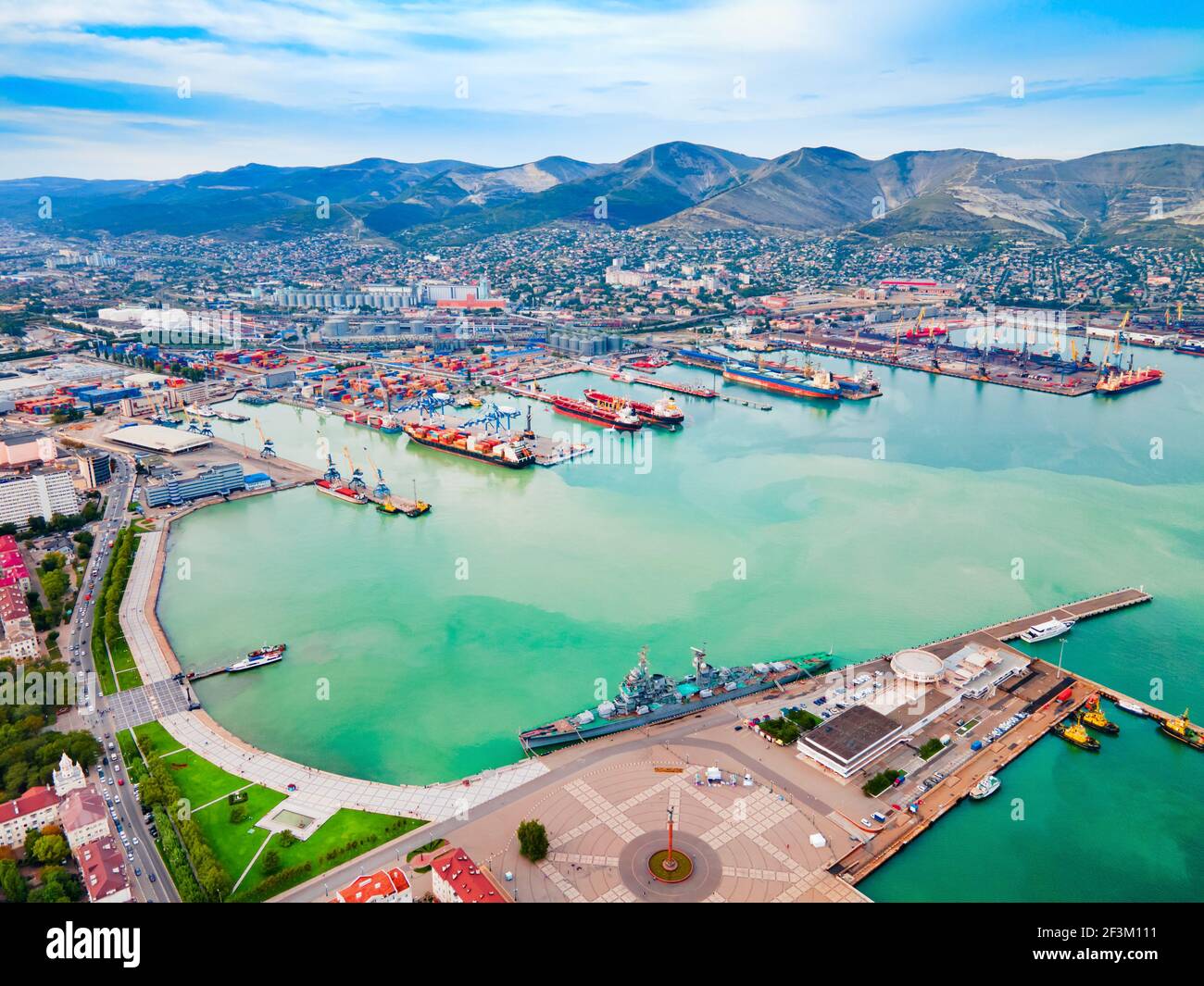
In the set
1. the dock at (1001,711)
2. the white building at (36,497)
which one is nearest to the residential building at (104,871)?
the dock at (1001,711)

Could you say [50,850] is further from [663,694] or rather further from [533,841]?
[663,694]

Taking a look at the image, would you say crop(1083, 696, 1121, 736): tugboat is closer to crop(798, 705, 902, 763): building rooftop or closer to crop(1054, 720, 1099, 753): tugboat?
crop(1054, 720, 1099, 753): tugboat

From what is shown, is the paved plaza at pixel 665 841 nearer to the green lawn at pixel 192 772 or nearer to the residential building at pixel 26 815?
the green lawn at pixel 192 772

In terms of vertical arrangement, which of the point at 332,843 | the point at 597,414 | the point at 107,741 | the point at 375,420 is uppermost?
the point at 597,414

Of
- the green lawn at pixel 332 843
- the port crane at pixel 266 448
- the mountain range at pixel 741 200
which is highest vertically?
the mountain range at pixel 741 200

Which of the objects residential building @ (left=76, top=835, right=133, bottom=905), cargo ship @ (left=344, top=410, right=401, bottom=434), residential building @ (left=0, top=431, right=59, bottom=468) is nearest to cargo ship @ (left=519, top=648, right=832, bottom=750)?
residential building @ (left=76, top=835, right=133, bottom=905)

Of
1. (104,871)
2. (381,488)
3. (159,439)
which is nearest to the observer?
(104,871)

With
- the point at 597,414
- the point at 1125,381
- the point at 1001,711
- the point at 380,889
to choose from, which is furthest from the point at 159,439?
the point at 1125,381
